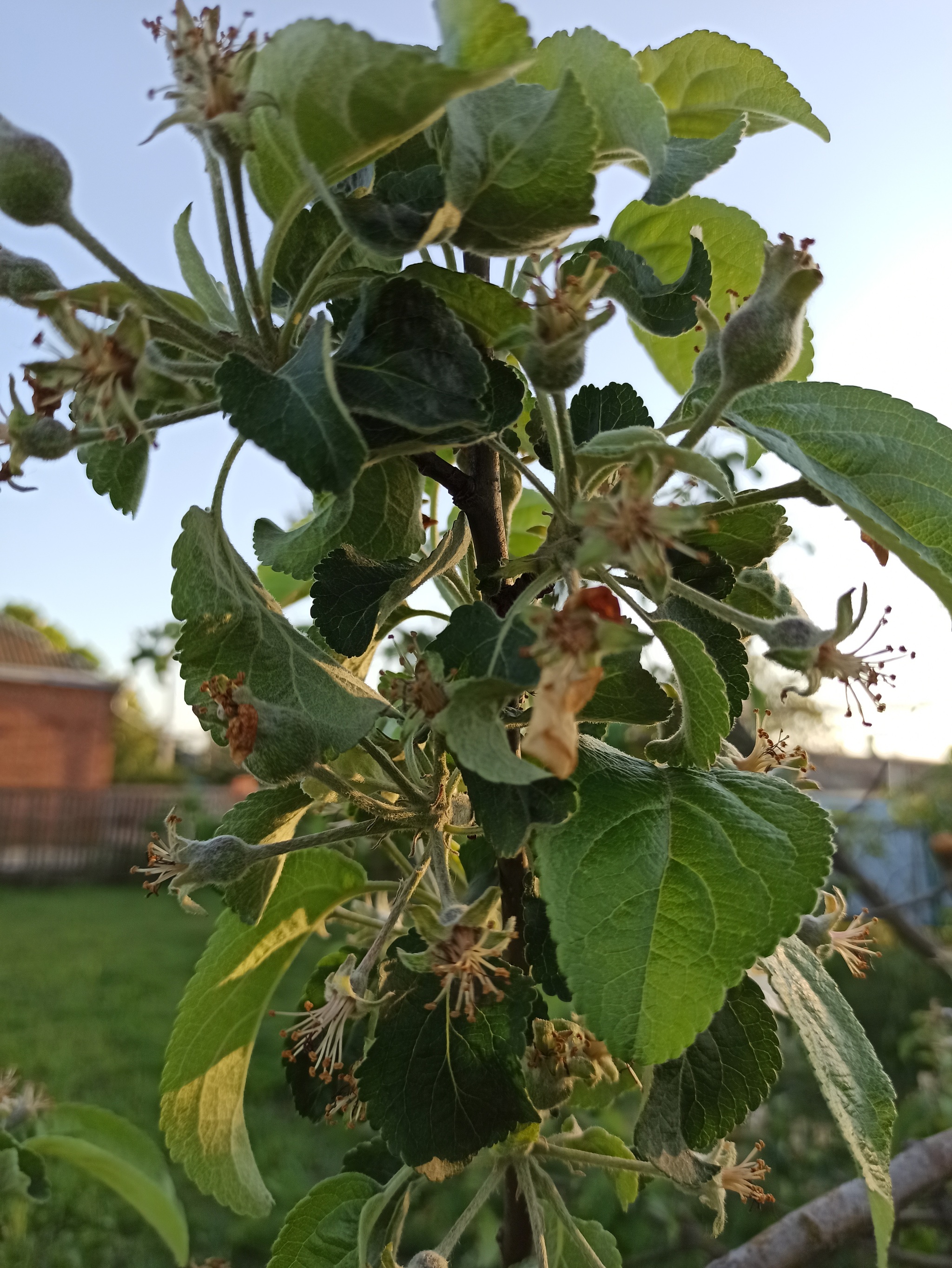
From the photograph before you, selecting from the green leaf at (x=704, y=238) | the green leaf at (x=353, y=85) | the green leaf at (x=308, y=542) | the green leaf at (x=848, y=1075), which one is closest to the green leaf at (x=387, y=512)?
the green leaf at (x=308, y=542)

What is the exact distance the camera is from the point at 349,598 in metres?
0.90

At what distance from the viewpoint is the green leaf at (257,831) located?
922 mm

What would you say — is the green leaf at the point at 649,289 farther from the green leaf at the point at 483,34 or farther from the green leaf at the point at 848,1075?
the green leaf at the point at 848,1075

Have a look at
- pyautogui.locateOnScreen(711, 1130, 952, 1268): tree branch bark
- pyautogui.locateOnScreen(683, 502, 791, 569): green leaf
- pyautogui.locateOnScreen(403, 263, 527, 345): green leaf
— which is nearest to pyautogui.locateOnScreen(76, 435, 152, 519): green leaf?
pyautogui.locateOnScreen(403, 263, 527, 345): green leaf

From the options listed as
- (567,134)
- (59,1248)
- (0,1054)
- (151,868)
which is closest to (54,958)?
(0,1054)

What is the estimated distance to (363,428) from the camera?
0.75 meters

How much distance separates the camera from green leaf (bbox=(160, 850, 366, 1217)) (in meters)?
1.08

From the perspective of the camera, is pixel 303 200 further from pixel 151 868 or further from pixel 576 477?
pixel 151 868

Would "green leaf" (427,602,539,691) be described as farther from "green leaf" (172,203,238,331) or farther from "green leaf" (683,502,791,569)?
"green leaf" (172,203,238,331)

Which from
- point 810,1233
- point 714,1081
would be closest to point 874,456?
point 714,1081

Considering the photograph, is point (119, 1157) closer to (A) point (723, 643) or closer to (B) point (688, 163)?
(A) point (723, 643)

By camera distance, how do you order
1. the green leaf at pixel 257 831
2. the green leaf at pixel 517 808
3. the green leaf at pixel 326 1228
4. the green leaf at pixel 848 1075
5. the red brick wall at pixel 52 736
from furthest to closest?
the red brick wall at pixel 52 736
the green leaf at pixel 326 1228
the green leaf at pixel 257 831
the green leaf at pixel 848 1075
the green leaf at pixel 517 808

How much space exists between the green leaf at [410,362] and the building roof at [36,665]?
20.9 metres

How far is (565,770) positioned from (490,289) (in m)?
0.38
